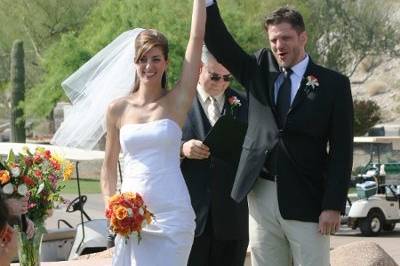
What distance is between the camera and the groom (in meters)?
5.04

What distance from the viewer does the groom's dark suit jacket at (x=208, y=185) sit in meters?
5.87

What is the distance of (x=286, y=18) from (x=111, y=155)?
45.8 inches

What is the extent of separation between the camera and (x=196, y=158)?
5.67m

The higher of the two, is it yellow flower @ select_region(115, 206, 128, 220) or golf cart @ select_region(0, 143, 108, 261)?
yellow flower @ select_region(115, 206, 128, 220)

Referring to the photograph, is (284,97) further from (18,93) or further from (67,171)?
(18,93)

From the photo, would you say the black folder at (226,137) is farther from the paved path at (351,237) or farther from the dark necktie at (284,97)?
the paved path at (351,237)

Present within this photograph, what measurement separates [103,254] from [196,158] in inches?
207

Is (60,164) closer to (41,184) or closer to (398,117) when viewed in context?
(41,184)

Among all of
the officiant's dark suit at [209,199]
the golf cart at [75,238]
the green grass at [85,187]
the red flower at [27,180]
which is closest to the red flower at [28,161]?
the red flower at [27,180]

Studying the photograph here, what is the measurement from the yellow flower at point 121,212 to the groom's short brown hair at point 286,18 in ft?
3.84

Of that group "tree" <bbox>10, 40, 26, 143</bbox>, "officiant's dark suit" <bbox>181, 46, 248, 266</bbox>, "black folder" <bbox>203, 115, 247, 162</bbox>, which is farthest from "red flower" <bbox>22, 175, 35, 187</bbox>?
"tree" <bbox>10, 40, 26, 143</bbox>

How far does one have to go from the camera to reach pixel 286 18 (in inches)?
198

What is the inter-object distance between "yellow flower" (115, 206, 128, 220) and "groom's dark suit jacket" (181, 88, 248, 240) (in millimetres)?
945

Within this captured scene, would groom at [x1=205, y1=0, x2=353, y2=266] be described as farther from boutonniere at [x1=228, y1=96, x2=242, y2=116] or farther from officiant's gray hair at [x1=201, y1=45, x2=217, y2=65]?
boutonniere at [x1=228, y1=96, x2=242, y2=116]
